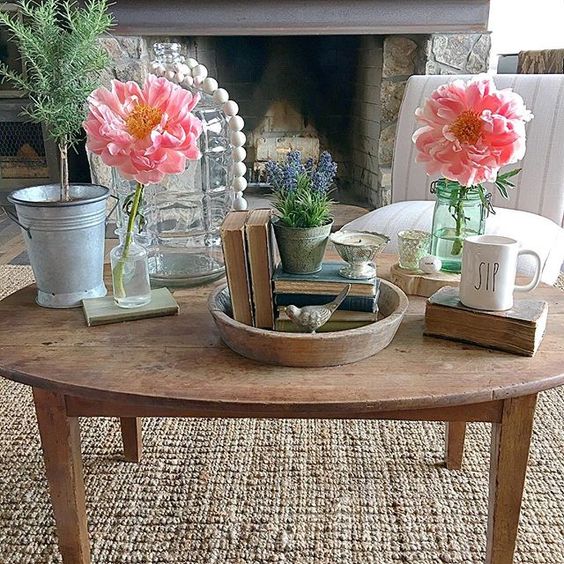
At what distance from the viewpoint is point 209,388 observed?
76cm

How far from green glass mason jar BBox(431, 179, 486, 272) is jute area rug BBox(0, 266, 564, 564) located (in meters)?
0.47

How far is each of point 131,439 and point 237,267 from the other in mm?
631

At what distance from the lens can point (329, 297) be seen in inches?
35.6

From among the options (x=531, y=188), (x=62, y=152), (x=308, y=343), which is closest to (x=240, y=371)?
(x=308, y=343)

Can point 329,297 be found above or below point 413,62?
below

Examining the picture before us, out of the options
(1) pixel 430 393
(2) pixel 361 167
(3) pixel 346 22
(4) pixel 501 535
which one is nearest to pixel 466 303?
(1) pixel 430 393

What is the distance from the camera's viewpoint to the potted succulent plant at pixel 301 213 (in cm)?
90

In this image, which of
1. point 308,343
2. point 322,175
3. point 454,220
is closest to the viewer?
point 308,343

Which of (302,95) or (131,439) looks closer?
(131,439)

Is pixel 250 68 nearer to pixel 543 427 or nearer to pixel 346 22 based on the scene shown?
pixel 346 22

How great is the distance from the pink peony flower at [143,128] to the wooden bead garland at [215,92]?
41cm

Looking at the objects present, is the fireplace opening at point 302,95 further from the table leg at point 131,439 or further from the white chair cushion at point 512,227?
the table leg at point 131,439

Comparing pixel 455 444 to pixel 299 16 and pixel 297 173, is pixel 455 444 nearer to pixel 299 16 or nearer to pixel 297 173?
pixel 297 173

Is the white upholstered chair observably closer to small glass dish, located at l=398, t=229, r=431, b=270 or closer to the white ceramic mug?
small glass dish, located at l=398, t=229, r=431, b=270
